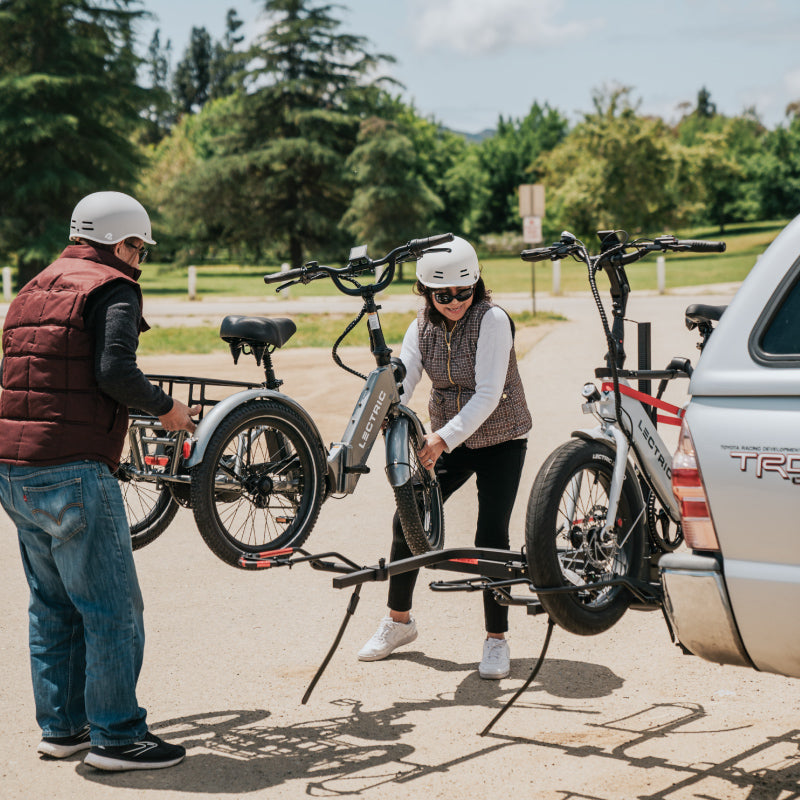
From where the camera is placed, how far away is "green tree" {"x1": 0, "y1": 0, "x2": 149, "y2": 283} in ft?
133

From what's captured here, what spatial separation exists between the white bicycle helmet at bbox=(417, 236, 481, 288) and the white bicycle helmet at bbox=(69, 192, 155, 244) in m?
1.31

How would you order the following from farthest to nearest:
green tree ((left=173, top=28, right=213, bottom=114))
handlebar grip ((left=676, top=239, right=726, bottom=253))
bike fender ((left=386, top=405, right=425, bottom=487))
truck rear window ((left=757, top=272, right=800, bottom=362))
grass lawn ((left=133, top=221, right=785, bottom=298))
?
green tree ((left=173, top=28, right=213, bottom=114))
grass lawn ((left=133, top=221, right=785, bottom=298))
bike fender ((left=386, top=405, right=425, bottom=487))
handlebar grip ((left=676, top=239, right=726, bottom=253))
truck rear window ((left=757, top=272, right=800, bottom=362))

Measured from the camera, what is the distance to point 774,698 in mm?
4750

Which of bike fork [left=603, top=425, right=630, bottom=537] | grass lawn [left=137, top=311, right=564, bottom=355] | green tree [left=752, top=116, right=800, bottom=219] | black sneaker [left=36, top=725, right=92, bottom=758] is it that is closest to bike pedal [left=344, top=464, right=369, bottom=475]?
bike fork [left=603, top=425, right=630, bottom=537]

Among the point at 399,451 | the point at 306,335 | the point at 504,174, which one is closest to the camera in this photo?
the point at 399,451

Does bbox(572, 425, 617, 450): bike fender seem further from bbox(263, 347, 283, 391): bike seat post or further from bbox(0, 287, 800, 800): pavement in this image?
bbox(263, 347, 283, 391): bike seat post

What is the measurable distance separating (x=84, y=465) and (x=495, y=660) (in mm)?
2092

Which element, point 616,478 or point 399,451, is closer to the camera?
point 616,478

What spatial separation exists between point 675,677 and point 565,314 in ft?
66.0

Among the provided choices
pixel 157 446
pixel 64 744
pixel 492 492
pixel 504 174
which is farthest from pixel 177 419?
pixel 504 174

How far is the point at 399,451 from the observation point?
4.97 meters

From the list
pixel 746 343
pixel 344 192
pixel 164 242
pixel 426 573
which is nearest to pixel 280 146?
pixel 344 192

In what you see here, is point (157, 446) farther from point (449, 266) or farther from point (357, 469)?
point (449, 266)

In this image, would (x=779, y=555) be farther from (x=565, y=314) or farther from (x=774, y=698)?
(x=565, y=314)
